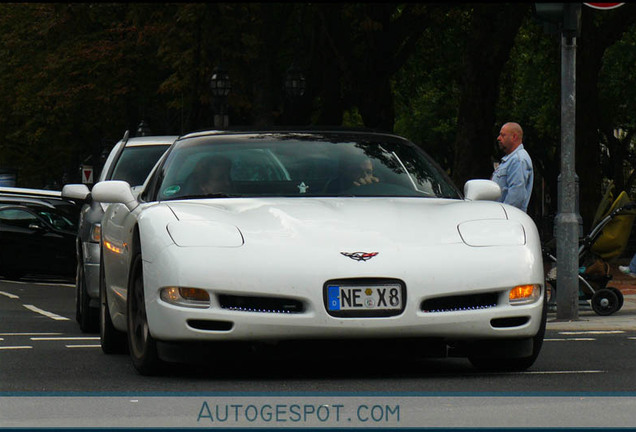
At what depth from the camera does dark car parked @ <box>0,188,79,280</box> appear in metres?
26.3

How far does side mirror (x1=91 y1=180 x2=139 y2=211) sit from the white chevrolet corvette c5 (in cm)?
22

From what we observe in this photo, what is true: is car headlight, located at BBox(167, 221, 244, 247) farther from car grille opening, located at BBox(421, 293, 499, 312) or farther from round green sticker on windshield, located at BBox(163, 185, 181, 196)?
car grille opening, located at BBox(421, 293, 499, 312)

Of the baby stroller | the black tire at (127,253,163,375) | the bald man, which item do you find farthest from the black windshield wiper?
the baby stroller

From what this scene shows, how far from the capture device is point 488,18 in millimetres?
26359

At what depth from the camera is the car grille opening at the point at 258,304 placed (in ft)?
27.1

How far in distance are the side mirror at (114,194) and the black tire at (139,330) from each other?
33.7 inches

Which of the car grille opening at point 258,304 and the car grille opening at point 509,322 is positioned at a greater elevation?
the car grille opening at point 258,304

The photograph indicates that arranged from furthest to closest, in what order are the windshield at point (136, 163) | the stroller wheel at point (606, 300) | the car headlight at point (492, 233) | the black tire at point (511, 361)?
the windshield at point (136, 163)
the stroller wheel at point (606, 300)
the black tire at point (511, 361)
the car headlight at point (492, 233)

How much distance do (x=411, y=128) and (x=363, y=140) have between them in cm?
6300

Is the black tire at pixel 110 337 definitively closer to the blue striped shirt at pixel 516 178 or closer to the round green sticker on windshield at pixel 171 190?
the round green sticker on windshield at pixel 171 190

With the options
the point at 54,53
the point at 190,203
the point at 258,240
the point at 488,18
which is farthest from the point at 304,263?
the point at 54,53

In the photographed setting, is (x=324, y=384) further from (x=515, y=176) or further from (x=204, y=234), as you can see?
(x=515, y=176)

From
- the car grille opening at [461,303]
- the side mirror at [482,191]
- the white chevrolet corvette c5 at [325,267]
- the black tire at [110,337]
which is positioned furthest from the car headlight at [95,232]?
the car grille opening at [461,303]

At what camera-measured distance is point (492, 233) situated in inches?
346
